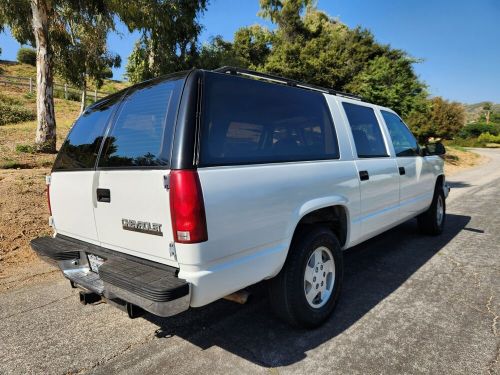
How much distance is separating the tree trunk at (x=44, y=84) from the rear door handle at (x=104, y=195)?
8673 mm

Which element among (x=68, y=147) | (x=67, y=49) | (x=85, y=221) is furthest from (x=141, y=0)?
(x=85, y=221)

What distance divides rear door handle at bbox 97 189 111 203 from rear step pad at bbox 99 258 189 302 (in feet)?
1.41

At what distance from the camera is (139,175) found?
234 centimetres

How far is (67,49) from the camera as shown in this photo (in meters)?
15.4

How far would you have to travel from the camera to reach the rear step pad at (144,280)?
205cm

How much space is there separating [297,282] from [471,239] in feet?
14.0

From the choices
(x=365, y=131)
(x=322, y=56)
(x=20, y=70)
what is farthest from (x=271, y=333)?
(x=20, y=70)

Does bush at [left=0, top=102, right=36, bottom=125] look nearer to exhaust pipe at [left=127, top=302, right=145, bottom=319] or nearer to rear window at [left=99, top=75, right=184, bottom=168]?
rear window at [left=99, top=75, right=184, bottom=168]

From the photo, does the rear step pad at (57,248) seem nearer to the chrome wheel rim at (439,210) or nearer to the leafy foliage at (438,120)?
the chrome wheel rim at (439,210)

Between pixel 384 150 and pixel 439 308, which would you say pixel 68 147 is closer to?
pixel 384 150

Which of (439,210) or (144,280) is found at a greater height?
(144,280)

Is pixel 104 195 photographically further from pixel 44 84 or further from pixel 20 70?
pixel 20 70

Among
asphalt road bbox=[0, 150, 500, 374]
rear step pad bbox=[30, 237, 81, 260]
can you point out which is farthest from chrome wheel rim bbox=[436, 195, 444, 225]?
rear step pad bbox=[30, 237, 81, 260]

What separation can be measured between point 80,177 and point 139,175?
79 cm
